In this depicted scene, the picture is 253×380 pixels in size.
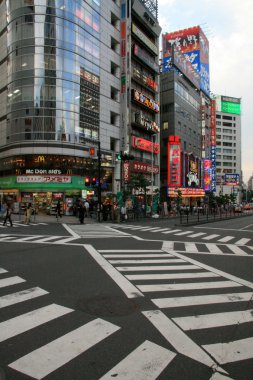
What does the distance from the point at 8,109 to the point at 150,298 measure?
4169cm

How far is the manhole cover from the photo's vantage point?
6125 millimetres

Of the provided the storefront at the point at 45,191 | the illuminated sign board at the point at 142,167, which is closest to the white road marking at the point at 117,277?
the storefront at the point at 45,191

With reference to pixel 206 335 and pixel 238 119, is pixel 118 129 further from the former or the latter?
pixel 238 119

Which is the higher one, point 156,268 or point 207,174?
point 207,174

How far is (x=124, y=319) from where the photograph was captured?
581 centimetres

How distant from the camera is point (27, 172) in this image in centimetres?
4075

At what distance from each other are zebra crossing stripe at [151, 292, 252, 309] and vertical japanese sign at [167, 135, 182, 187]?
58932 millimetres

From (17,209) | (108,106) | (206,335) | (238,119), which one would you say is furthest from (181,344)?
(238,119)

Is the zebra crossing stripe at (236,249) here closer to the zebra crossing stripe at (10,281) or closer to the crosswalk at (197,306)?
the crosswalk at (197,306)

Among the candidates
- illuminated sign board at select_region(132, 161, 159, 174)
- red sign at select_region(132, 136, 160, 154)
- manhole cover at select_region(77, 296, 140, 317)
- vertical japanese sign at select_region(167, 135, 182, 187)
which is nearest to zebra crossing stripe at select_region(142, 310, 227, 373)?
manhole cover at select_region(77, 296, 140, 317)

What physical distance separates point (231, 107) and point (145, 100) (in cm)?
9978

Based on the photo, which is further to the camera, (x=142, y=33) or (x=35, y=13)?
(x=142, y=33)

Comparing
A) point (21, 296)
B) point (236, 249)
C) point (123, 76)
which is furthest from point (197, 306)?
point (123, 76)

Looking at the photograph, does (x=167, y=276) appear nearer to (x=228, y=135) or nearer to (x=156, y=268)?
(x=156, y=268)
